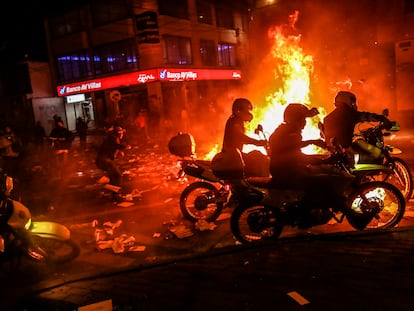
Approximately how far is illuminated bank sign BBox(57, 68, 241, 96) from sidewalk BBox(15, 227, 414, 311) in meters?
26.8

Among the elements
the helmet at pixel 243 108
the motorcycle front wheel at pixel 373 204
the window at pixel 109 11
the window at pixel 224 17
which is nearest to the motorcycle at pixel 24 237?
the helmet at pixel 243 108

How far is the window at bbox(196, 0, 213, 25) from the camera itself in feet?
120

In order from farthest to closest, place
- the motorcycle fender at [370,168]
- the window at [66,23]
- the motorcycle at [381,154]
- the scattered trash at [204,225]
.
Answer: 1. the window at [66,23]
2. the scattered trash at [204,225]
3. the motorcycle at [381,154]
4. the motorcycle fender at [370,168]

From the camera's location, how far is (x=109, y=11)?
33.1 m

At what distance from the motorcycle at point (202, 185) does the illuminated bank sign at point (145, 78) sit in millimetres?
24309

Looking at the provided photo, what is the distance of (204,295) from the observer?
4.14 meters

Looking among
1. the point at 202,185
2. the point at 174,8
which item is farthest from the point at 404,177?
the point at 174,8

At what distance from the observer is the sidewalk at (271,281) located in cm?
383

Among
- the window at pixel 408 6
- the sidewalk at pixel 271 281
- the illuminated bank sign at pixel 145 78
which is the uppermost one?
the window at pixel 408 6

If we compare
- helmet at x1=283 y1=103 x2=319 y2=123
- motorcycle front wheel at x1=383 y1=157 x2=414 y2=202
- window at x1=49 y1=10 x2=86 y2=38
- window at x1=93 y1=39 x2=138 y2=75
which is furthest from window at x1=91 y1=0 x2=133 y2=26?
helmet at x1=283 y1=103 x2=319 y2=123

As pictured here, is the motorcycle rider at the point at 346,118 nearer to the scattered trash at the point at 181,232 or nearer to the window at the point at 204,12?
the scattered trash at the point at 181,232

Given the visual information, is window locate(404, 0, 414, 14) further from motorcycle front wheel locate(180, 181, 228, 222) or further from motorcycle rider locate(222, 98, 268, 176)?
motorcycle front wheel locate(180, 181, 228, 222)

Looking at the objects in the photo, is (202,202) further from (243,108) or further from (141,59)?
(141,59)

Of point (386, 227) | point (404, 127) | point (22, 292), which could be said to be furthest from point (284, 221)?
point (404, 127)
